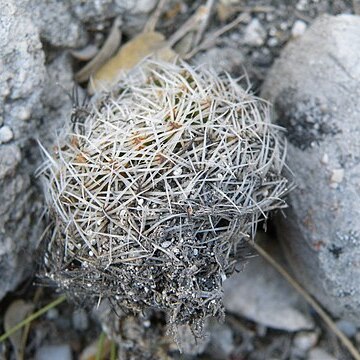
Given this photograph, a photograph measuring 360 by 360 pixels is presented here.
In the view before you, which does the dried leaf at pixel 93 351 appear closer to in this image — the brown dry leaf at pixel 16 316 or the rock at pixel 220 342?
the brown dry leaf at pixel 16 316

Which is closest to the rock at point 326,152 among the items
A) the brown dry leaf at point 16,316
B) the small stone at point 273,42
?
the small stone at point 273,42

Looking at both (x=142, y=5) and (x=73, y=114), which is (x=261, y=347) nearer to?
(x=73, y=114)

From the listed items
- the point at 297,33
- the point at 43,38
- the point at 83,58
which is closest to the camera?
the point at 43,38

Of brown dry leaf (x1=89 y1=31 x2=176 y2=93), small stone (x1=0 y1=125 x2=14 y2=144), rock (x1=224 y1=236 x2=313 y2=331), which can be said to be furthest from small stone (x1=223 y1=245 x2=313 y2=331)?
small stone (x1=0 y1=125 x2=14 y2=144)

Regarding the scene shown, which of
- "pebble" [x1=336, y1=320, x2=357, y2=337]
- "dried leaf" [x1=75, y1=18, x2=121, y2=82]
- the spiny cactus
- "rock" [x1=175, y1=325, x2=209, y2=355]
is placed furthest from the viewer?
"pebble" [x1=336, y1=320, x2=357, y2=337]

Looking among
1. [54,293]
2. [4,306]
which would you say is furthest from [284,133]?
[4,306]

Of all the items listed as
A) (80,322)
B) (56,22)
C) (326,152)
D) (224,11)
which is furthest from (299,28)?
(80,322)

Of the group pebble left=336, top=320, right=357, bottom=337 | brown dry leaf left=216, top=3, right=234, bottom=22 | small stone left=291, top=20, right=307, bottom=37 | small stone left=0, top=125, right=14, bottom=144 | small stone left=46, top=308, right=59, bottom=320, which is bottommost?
pebble left=336, top=320, right=357, bottom=337

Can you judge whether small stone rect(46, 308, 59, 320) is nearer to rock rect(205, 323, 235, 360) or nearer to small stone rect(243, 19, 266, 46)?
rock rect(205, 323, 235, 360)
